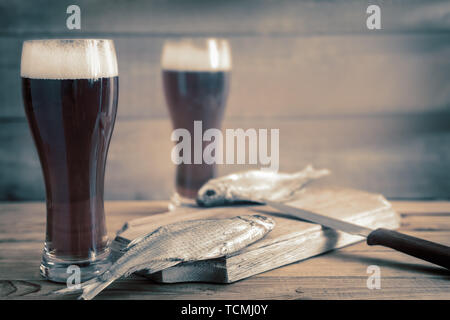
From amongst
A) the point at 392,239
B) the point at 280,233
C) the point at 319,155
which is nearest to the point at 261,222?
the point at 280,233

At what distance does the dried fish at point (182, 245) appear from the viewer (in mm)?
611

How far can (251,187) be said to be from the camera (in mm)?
966

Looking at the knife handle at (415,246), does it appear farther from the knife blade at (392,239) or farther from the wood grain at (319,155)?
the wood grain at (319,155)

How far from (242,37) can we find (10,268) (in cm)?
80

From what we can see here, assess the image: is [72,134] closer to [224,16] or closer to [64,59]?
[64,59]

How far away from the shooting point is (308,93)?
50.9 inches

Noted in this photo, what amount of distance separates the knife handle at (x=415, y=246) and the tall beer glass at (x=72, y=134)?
15.4 inches

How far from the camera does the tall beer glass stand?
2.09 feet

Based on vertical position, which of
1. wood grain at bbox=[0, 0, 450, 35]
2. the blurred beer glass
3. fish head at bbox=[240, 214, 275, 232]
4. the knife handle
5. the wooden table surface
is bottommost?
the wooden table surface

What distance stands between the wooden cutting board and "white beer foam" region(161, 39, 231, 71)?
0.29m

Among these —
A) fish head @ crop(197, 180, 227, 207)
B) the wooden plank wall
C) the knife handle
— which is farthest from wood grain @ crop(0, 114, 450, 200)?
the knife handle

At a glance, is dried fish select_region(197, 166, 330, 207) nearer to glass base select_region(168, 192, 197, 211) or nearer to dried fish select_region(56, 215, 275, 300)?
glass base select_region(168, 192, 197, 211)

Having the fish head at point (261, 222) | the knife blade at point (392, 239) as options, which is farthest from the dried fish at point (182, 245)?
the knife blade at point (392, 239)

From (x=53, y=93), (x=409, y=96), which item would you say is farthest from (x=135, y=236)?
(x=409, y=96)
